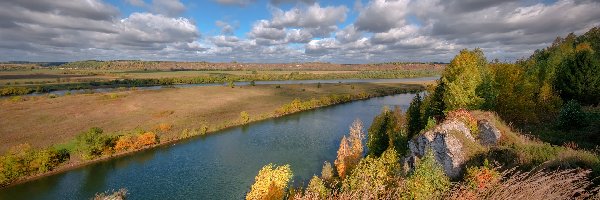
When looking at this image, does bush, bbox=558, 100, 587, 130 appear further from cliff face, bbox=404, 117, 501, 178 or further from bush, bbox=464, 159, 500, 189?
bush, bbox=464, 159, 500, 189

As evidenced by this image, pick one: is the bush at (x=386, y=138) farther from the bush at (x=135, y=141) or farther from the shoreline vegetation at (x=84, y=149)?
the bush at (x=135, y=141)

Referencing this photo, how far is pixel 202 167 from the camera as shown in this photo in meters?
55.1

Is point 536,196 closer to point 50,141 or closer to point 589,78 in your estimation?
point 589,78

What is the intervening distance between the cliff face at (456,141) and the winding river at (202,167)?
22.8 metres

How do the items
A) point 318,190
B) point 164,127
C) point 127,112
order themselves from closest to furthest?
point 318,190
point 164,127
point 127,112

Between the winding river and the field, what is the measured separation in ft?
37.3

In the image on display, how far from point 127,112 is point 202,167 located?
2344 inches

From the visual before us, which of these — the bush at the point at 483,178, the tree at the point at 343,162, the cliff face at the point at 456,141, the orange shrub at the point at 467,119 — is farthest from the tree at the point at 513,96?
the bush at the point at 483,178

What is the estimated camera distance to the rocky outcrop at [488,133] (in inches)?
921

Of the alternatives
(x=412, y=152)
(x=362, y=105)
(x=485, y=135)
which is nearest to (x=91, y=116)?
(x=362, y=105)

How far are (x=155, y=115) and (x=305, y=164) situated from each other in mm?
A: 61017

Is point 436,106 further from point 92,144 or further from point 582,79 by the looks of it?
point 92,144

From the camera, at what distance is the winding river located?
152 ft

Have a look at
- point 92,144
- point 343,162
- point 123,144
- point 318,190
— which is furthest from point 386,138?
point 92,144
